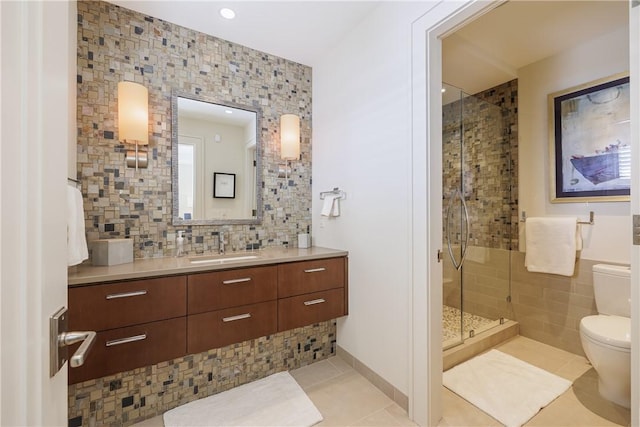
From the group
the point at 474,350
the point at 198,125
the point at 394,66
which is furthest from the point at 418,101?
the point at 474,350

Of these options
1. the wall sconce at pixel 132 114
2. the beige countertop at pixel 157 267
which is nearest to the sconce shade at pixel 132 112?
the wall sconce at pixel 132 114

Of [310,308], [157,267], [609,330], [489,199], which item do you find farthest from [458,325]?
[157,267]

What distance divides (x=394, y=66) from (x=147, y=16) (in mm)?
1769

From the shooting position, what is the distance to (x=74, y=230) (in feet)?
4.53

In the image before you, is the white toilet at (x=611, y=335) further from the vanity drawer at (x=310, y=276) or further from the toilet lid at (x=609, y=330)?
the vanity drawer at (x=310, y=276)

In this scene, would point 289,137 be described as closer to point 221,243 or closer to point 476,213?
point 221,243

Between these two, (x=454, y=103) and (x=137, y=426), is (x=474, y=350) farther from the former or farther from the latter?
Result: (x=137, y=426)

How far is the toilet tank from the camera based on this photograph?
202 cm

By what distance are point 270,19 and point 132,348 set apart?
2.27m

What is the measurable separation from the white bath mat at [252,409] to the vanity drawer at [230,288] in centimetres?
67

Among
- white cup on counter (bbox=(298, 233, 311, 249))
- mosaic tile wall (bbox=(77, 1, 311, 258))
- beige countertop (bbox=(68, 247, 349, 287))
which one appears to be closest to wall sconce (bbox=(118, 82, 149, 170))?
mosaic tile wall (bbox=(77, 1, 311, 258))

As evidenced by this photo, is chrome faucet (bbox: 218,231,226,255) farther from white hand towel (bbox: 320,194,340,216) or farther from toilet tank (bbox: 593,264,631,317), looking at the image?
toilet tank (bbox: 593,264,631,317)

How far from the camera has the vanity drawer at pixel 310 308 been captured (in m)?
1.95

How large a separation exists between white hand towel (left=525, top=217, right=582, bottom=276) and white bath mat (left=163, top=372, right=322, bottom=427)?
226cm
